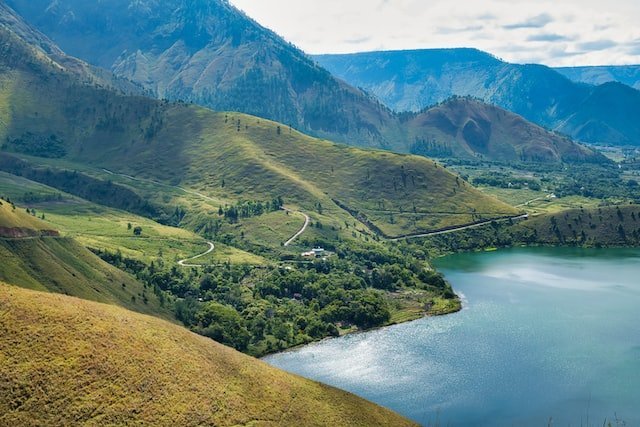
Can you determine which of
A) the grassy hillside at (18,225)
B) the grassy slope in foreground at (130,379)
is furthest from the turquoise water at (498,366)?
the grassy hillside at (18,225)

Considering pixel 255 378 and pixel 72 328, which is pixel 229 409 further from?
pixel 72 328

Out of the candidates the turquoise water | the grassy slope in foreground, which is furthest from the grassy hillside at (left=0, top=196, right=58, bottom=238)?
the turquoise water

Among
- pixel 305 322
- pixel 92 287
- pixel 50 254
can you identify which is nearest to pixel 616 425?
pixel 305 322

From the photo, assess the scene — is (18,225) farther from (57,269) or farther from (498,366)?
(498,366)

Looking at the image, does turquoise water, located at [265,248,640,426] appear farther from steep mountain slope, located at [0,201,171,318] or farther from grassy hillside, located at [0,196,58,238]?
grassy hillside, located at [0,196,58,238]

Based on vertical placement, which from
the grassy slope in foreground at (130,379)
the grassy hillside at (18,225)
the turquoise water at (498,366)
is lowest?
the turquoise water at (498,366)

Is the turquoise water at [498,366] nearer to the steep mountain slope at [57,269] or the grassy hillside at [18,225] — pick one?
the steep mountain slope at [57,269]

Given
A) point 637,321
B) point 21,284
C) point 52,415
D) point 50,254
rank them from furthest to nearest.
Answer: point 637,321 → point 50,254 → point 21,284 → point 52,415

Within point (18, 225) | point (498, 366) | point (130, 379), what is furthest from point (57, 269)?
point (498, 366)
